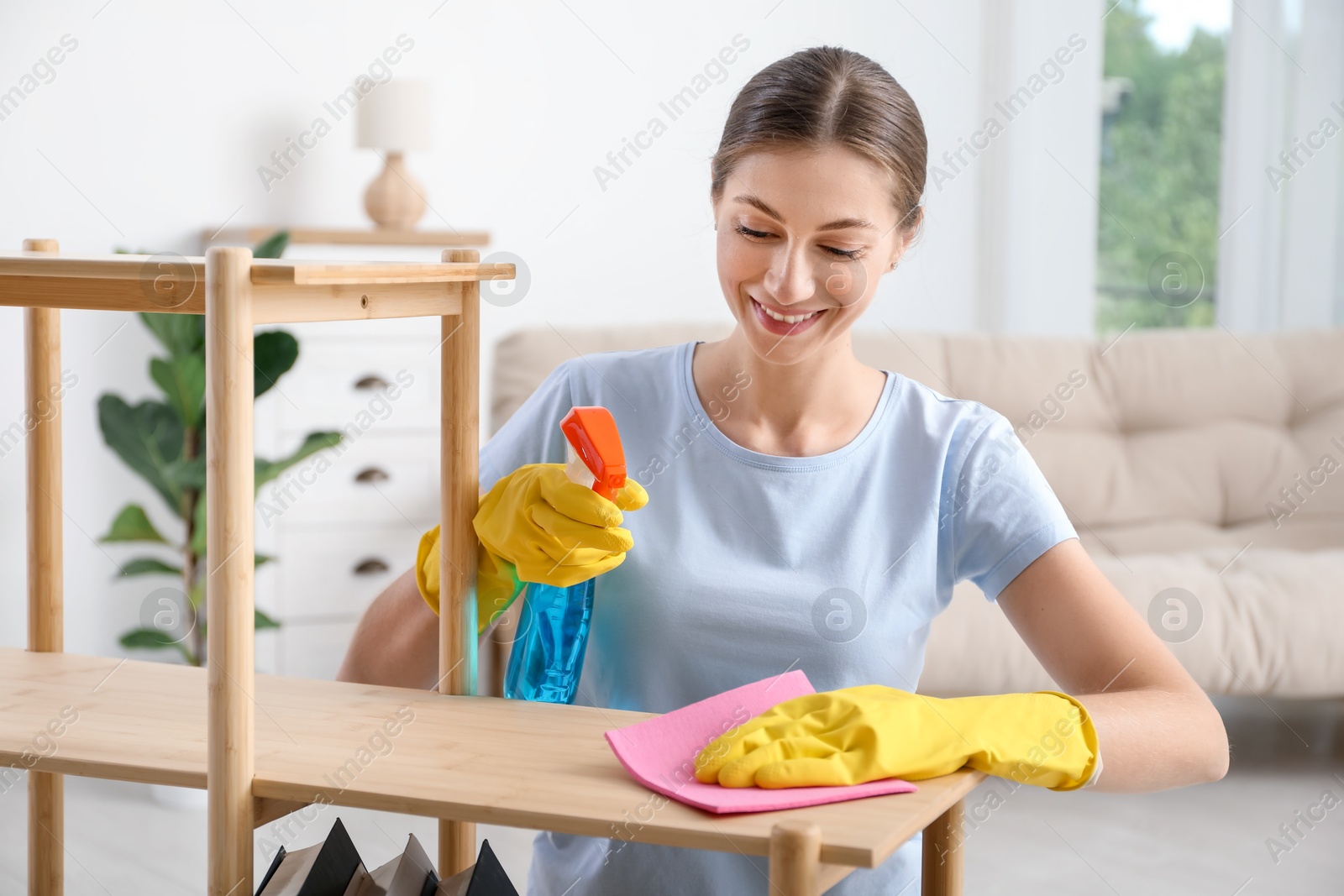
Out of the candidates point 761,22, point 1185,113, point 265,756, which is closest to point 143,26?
point 761,22

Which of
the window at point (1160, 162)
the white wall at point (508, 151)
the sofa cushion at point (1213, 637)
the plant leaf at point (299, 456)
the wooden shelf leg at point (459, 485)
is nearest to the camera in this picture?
the wooden shelf leg at point (459, 485)

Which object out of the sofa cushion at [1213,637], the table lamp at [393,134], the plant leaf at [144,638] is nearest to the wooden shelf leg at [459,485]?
the sofa cushion at [1213,637]

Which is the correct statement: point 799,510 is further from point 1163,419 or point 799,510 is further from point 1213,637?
point 1163,419

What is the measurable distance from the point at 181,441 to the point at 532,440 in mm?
1669

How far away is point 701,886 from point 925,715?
14.4 inches

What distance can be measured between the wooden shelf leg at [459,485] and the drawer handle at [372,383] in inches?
82.7

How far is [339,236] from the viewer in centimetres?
294

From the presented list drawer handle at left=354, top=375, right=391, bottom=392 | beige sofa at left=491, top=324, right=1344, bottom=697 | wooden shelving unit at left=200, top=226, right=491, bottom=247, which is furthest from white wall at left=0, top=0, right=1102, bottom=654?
beige sofa at left=491, top=324, right=1344, bottom=697

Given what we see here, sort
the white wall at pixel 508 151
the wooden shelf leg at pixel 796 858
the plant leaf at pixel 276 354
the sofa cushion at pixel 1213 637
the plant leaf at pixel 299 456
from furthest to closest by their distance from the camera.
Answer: the white wall at pixel 508 151, the plant leaf at pixel 299 456, the plant leaf at pixel 276 354, the sofa cushion at pixel 1213 637, the wooden shelf leg at pixel 796 858

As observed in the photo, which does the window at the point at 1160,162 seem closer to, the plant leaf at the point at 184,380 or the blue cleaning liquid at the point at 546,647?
the plant leaf at the point at 184,380

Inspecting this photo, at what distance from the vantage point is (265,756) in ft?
2.39

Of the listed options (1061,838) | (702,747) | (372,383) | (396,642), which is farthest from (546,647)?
(372,383)

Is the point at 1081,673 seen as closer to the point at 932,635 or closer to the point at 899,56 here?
the point at 932,635

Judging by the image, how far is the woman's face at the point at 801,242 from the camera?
0.99 meters
